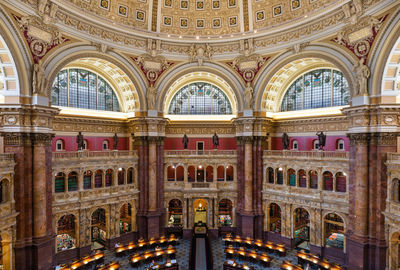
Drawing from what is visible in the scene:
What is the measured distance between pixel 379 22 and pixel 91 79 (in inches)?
1176

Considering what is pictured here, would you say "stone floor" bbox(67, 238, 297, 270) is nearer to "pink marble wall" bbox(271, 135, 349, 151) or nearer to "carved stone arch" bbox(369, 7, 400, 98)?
"pink marble wall" bbox(271, 135, 349, 151)

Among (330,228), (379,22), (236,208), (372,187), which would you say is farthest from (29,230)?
(379,22)

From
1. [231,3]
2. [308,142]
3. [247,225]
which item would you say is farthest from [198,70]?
[247,225]

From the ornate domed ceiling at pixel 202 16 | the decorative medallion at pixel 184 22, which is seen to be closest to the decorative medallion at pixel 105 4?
the ornate domed ceiling at pixel 202 16

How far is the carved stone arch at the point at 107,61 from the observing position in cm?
2189

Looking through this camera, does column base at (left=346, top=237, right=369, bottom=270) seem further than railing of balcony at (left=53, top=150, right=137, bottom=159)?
No

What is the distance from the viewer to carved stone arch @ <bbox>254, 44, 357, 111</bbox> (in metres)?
22.0

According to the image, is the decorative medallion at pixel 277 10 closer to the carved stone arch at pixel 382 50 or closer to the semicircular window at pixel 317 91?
the semicircular window at pixel 317 91

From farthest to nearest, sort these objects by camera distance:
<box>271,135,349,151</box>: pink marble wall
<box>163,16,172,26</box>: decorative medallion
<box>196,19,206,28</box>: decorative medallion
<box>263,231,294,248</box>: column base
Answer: <box>196,19,206,28</box>: decorative medallion < <box>163,16,172,26</box>: decorative medallion < <box>263,231,294,248</box>: column base < <box>271,135,349,151</box>: pink marble wall

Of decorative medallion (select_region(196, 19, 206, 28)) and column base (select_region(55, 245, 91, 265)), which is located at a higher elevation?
decorative medallion (select_region(196, 19, 206, 28))

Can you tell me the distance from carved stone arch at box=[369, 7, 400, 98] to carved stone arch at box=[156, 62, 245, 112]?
1322cm

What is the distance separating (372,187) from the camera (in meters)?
20.3

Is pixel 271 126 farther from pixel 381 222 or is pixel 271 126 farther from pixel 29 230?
pixel 29 230

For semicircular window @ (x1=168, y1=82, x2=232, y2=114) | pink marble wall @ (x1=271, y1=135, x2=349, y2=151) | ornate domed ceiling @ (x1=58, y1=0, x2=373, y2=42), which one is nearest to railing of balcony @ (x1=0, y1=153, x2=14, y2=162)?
ornate domed ceiling @ (x1=58, y1=0, x2=373, y2=42)
